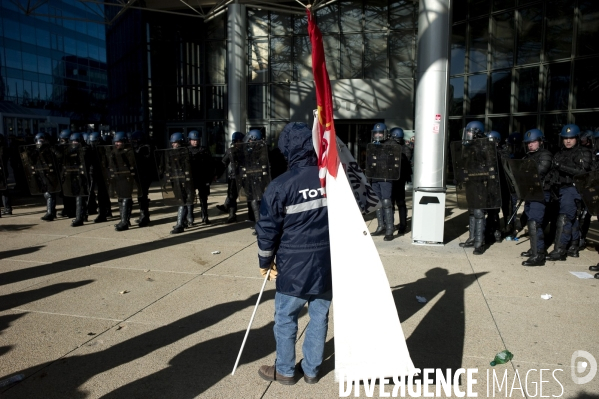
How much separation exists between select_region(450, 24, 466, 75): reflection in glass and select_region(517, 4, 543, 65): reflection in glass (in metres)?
2.03

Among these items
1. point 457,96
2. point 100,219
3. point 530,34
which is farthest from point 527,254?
point 457,96

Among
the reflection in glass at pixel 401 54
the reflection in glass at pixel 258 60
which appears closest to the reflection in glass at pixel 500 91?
the reflection in glass at pixel 401 54

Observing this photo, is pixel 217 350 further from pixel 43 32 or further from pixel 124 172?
pixel 43 32

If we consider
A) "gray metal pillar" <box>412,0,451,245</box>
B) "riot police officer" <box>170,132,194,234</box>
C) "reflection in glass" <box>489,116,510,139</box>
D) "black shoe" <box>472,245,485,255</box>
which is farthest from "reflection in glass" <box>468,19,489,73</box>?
"riot police officer" <box>170,132,194,234</box>

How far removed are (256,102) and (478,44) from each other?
855cm

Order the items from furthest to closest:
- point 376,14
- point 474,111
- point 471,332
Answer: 1. point 376,14
2. point 474,111
3. point 471,332

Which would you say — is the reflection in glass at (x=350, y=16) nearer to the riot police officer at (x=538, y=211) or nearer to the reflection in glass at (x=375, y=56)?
the reflection in glass at (x=375, y=56)

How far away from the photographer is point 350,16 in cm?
1797

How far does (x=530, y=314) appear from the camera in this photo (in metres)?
4.91

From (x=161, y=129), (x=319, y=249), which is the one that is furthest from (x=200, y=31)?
(x=319, y=249)

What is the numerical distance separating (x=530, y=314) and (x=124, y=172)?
725 centimetres

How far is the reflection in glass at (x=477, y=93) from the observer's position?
15523 millimetres

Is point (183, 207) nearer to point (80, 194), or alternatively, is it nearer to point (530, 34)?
point (80, 194)

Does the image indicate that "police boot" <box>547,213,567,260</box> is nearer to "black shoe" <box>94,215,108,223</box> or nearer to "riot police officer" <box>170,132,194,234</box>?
"riot police officer" <box>170,132,194,234</box>
